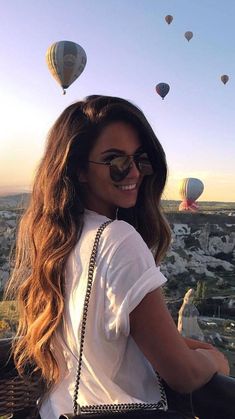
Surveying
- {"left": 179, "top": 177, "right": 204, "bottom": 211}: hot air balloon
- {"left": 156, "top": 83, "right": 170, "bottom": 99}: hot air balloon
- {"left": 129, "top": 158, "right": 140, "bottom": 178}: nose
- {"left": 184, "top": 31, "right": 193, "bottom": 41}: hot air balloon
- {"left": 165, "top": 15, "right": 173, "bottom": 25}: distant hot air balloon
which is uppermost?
{"left": 165, "top": 15, "right": 173, "bottom": 25}: distant hot air balloon

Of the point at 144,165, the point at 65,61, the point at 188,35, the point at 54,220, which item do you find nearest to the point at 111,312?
the point at 54,220

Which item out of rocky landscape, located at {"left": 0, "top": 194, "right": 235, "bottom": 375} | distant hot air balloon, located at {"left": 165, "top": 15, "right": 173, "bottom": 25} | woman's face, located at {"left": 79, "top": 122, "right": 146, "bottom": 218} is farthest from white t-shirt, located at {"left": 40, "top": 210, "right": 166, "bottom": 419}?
distant hot air balloon, located at {"left": 165, "top": 15, "right": 173, "bottom": 25}

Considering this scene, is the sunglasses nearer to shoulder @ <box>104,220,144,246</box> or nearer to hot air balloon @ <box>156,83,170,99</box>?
shoulder @ <box>104,220,144,246</box>

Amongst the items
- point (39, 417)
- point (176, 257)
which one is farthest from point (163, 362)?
point (176, 257)

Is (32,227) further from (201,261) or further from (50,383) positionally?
(201,261)

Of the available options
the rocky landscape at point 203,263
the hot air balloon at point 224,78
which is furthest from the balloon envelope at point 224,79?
the rocky landscape at point 203,263

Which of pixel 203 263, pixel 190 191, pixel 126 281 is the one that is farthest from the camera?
pixel 190 191

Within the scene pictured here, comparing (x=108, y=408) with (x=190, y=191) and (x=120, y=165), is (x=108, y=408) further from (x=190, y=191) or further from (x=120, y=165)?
(x=190, y=191)
